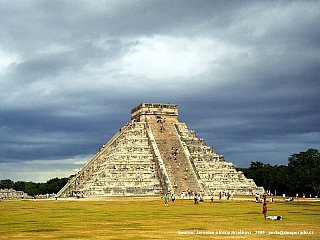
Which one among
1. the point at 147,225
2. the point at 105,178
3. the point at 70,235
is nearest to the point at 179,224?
the point at 147,225

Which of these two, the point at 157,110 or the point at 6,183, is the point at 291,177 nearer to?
the point at 157,110

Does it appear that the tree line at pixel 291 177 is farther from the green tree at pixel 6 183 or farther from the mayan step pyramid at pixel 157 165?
the green tree at pixel 6 183

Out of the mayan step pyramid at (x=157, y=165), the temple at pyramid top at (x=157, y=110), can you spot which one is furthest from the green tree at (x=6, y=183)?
the temple at pyramid top at (x=157, y=110)

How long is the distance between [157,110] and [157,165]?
11057mm

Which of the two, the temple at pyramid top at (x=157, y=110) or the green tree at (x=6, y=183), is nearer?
the temple at pyramid top at (x=157, y=110)

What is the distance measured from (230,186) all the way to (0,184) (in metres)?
92.4

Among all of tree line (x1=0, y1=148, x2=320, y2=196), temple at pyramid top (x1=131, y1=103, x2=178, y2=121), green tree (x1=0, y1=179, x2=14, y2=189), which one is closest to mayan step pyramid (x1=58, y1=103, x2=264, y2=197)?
temple at pyramid top (x1=131, y1=103, x2=178, y2=121)

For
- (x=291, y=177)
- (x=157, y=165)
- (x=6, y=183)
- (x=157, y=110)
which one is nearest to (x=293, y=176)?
(x=291, y=177)

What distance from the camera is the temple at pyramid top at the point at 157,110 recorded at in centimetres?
6453

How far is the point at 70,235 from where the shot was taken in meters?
18.3

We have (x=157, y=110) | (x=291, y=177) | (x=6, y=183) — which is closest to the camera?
(x=157, y=110)

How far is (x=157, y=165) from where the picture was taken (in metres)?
55.8

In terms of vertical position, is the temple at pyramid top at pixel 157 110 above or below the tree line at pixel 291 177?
above

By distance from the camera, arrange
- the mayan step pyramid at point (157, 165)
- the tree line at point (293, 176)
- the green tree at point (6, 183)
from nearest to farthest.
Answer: the mayan step pyramid at point (157, 165) < the tree line at point (293, 176) < the green tree at point (6, 183)
